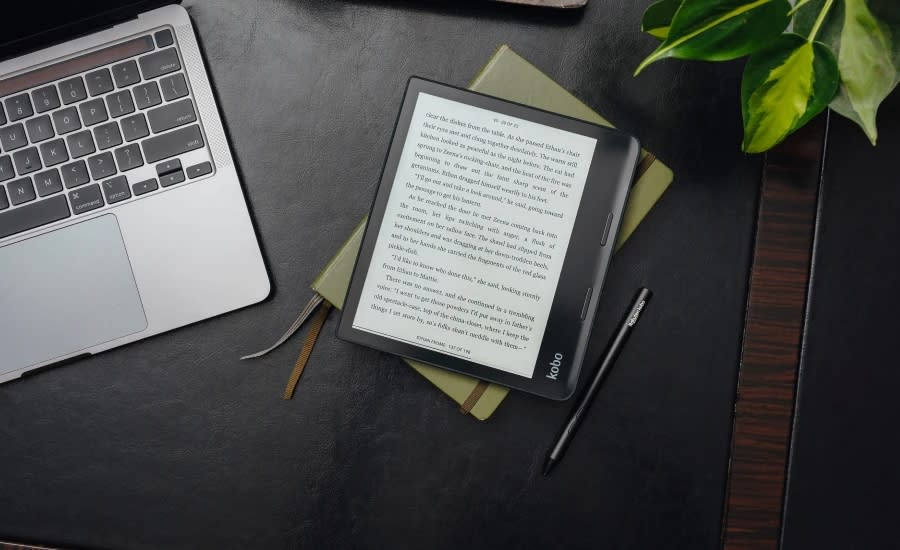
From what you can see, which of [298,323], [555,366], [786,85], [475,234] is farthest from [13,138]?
[786,85]

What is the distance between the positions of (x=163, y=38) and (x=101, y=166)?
0.13 meters

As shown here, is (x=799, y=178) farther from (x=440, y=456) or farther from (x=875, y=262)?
(x=440, y=456)

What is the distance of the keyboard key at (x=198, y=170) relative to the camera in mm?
581

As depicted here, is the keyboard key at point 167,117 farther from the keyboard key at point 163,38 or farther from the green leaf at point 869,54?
the green leaf at point 869,54

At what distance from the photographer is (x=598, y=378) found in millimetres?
578

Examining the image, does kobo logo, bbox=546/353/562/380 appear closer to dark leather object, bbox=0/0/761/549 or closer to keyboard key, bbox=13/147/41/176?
dark leather object, bbox=0/0/761/549

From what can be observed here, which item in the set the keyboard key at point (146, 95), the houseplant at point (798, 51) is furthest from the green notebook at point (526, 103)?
the keyboard key at point (146, 95)

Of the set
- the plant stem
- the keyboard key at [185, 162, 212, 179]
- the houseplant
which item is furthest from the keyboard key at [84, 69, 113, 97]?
the plant stem

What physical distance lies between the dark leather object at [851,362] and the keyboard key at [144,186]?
0.60 m

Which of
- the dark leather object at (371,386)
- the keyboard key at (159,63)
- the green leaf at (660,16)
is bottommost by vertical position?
the dark leather object at (371,386)

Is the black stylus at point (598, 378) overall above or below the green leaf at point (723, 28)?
below

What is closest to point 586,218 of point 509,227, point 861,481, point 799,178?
point 509,227

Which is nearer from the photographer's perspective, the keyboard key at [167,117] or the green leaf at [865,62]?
the green leaf at [865,62]

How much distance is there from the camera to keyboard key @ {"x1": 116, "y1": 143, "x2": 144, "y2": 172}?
1.90ft
